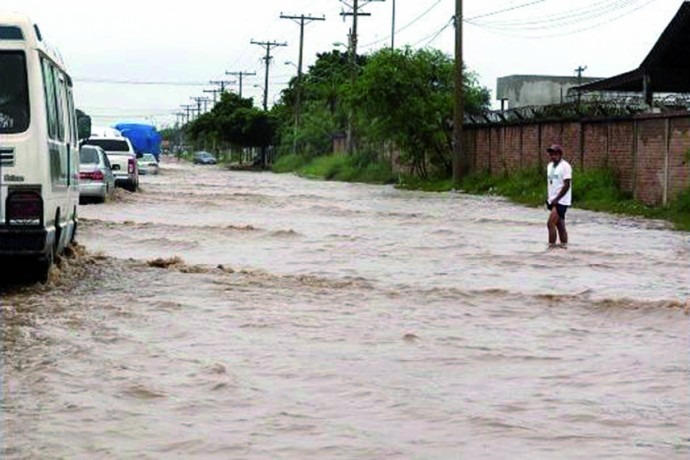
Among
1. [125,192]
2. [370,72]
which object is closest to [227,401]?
[125,192]

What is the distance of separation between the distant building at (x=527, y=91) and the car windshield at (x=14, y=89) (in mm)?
49620

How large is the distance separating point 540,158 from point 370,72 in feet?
28.0

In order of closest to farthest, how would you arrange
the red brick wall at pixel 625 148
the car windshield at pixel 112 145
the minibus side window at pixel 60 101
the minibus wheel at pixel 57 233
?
the minibus wheel at pixel 57 233 < the minibus side window at pixel 60 101 < the red brick wall at pixel 625 148 < the car windshield at pixel 112 145

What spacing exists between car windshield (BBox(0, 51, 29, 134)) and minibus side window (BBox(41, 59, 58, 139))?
0.29m

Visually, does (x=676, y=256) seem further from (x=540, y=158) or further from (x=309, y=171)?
(x=309, y=171)

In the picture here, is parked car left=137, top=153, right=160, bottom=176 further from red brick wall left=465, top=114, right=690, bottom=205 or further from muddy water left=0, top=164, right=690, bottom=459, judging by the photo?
muddy water left=0, top=164, right=690, bottom=459

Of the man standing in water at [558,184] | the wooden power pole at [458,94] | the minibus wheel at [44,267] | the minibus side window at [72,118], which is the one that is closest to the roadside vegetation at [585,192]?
the wooden power pole at [458,94]

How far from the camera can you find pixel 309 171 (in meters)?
66.4

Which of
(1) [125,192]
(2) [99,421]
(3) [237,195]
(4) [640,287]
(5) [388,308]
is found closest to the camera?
(2) [99,421]

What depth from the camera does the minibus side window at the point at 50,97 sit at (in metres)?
10.8

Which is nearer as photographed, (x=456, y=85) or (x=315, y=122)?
(x=456, y=85)

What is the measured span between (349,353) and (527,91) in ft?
170

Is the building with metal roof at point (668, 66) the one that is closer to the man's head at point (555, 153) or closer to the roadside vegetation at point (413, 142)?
the roadside vegetation at point (413, 142)

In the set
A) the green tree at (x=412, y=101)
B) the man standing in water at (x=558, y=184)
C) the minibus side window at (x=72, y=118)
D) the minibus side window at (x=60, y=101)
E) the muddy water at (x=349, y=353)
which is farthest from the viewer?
the green tree at (x=412, y=101)
